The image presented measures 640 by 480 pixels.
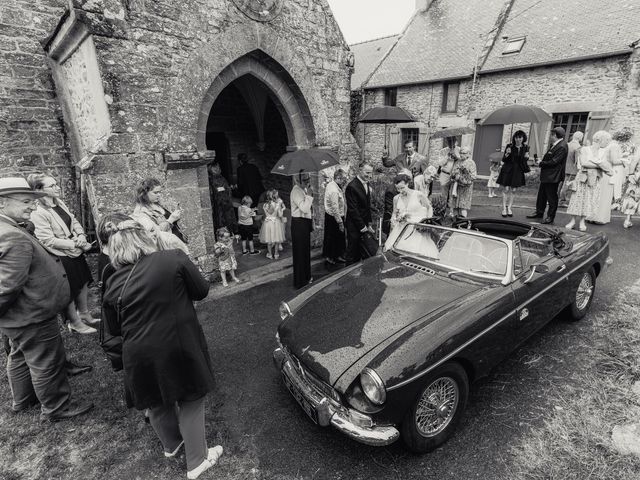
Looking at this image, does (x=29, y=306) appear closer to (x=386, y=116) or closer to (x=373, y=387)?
(x=373, y=387)

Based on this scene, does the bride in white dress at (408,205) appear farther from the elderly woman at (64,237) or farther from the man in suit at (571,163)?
the man in suit at (571,163)

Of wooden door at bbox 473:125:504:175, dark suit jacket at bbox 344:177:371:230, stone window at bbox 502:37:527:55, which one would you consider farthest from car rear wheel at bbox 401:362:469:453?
stone window at bbox 502:37:527:55

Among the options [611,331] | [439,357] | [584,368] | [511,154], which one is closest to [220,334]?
[439,357]

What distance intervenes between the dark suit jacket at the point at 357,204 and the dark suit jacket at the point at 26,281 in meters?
4.12

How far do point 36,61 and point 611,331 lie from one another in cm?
936

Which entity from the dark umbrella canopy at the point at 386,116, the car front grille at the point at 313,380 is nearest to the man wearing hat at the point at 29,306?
the car front grille at the point at 313,380

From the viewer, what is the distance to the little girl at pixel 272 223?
7.12 metres

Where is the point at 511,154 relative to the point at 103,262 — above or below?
above

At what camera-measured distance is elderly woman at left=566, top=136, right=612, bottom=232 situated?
7250mm

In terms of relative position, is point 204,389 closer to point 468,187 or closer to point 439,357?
point 439,357

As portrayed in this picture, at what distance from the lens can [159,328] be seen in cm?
223

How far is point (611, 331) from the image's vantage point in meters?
4.22

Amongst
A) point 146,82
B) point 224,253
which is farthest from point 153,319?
point 146,82

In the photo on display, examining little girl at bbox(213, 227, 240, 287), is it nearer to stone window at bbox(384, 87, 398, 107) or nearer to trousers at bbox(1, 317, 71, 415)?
trousers at bbox(1, 317, 71, 415)
